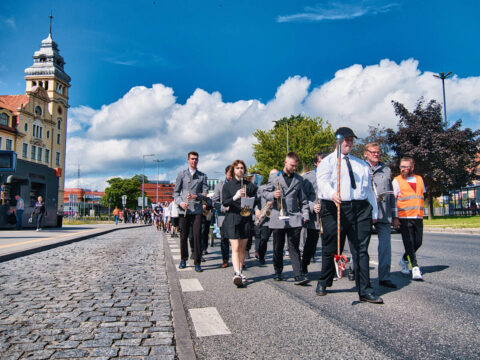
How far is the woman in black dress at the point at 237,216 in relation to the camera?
5.70 metres

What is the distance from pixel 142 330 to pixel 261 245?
4698 mm

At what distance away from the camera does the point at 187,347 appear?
9.32 feet

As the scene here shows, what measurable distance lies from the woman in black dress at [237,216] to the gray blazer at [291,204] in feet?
1.23

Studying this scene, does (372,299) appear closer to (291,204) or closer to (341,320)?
(341,320)

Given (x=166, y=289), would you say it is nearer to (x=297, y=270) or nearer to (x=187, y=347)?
(x=297, y=270)

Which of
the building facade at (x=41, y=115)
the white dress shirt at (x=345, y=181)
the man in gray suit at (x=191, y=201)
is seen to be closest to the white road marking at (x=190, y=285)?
the man in gray suit at (x=191, y=201)

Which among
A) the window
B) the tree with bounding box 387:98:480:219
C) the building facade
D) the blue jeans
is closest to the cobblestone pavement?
the blue jeans

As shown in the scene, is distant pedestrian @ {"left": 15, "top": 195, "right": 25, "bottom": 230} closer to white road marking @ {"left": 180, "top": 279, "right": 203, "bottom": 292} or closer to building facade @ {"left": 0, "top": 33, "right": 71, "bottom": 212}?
white road marking @ {"left": 180, "top": 279, "right": 203, "bottom": 292}

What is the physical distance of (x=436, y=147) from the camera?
26.3 metres

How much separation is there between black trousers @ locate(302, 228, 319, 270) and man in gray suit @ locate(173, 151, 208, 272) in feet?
6.24

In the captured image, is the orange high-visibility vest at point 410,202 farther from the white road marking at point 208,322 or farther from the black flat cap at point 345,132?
the white road marking at point 208,322

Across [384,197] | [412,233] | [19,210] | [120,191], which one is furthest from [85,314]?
[120,191]

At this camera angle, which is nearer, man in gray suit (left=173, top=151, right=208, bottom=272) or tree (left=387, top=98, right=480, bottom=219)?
man in gray suit (left=173, top=151, right=208, bottom=272)

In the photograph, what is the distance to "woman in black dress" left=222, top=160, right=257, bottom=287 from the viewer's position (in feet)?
18.7
